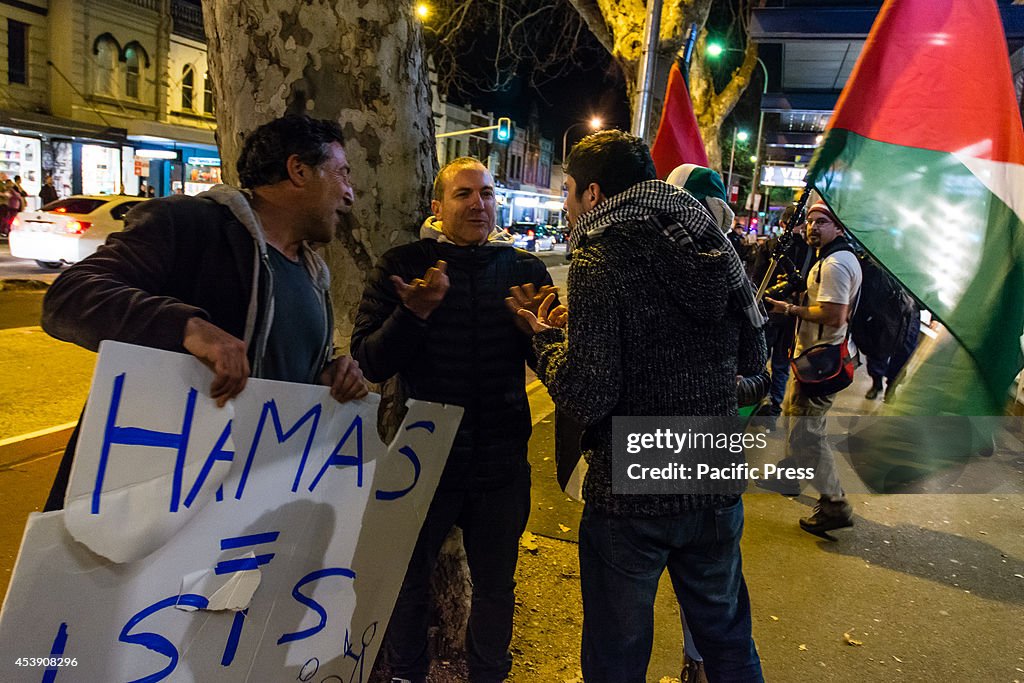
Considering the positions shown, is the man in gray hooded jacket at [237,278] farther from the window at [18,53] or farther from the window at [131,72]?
the window at [131,72]

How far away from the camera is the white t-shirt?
15.1ft

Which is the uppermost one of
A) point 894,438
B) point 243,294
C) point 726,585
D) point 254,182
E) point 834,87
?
point 834,87

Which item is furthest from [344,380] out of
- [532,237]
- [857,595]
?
[532,237]

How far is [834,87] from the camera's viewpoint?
51.4 ft

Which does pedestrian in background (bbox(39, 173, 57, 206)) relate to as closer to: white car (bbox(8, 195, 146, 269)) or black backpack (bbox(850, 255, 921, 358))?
white car (bbox(8, 195, 146, 269))

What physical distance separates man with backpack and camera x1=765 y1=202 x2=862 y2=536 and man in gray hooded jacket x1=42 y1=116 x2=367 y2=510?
136 inches

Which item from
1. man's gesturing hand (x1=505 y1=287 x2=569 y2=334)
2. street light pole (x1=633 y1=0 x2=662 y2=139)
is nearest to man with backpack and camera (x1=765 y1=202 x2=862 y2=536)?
man's gesturing hand (x1=505 y1=287 x2=569 y2=334)

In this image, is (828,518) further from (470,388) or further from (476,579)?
(470,388)

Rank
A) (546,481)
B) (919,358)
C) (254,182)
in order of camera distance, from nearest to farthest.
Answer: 1. (254,182)
2. (919,358)
3. (546,481)

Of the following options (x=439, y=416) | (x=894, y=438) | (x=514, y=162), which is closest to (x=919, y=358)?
(x=894, y=438)

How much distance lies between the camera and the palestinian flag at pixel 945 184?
2.64 metres

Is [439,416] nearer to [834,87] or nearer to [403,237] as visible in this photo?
[403,237]

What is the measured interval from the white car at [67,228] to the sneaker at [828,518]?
12.4 meters

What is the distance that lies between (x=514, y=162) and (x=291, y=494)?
7020cm
